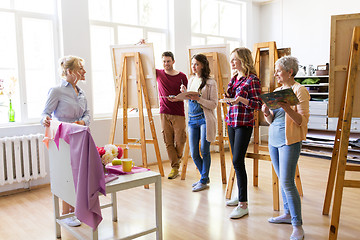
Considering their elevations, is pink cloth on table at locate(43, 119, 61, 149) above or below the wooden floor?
above

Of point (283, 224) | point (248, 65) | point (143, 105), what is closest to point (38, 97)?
point (143, 105)

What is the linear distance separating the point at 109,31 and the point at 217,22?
2.54 metres

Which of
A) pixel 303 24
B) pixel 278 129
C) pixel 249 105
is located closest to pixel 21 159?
pixel 249 105

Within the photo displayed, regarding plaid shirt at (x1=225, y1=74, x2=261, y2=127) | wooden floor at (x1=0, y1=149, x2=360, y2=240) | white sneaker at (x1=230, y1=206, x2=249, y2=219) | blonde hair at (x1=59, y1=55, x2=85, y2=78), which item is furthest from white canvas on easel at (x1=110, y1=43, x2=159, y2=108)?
white sneaker at (x1=230, y1=206, x2=249, y2=219)

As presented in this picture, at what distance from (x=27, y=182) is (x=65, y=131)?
7.43 feet

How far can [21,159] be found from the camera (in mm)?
4191

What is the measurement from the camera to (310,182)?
4.45 metres

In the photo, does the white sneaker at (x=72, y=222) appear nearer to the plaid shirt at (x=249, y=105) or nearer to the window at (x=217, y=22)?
the plaid shirt at (x=249, y=105)

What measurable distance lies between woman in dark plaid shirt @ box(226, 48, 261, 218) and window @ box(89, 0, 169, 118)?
2.58m

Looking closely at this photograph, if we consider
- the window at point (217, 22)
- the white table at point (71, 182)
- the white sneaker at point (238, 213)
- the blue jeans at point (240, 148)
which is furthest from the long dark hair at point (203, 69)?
the window at point (217, 22)

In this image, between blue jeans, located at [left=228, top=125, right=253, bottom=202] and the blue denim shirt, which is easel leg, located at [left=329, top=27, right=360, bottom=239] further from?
blue jeans, located at [left=228, top=125, right=253, bottom=202]

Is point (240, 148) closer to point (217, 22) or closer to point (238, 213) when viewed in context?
point (238, 213)

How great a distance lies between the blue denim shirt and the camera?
2.68m

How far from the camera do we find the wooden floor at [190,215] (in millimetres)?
2893
